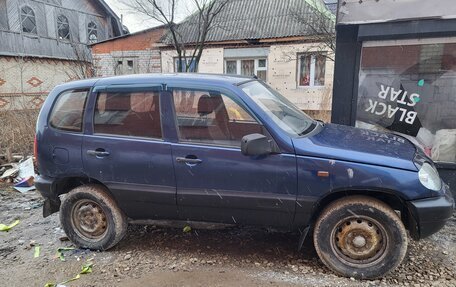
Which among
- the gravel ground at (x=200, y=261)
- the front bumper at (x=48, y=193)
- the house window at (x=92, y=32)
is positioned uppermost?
the house window at (x=92, y=32)

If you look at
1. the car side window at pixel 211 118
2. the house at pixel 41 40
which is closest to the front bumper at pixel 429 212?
the car side window at pixel 211 118

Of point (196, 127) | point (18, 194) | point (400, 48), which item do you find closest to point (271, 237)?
point (196, 127)

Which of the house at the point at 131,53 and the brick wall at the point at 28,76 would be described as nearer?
the house at the point at 131,53

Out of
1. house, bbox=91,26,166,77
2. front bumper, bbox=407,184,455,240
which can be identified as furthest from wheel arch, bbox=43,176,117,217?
house, bbox=91,26,166,77

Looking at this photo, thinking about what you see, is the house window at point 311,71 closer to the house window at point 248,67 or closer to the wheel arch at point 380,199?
the house window at point 248,67

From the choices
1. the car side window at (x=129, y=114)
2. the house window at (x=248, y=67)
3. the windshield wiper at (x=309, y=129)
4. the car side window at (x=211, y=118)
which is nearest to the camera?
the car side window at (x=211, y=118)

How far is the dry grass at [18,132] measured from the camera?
8094 millimetres

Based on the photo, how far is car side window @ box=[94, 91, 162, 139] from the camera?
3.64 metres

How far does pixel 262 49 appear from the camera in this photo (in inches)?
655

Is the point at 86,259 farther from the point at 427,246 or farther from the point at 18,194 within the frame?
the point at 427,246

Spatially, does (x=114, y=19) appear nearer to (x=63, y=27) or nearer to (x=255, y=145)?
(x=63, y=27)

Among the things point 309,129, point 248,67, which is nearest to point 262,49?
point 248,67

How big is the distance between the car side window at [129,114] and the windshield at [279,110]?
37.4 inches

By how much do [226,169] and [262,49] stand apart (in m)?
14.1
